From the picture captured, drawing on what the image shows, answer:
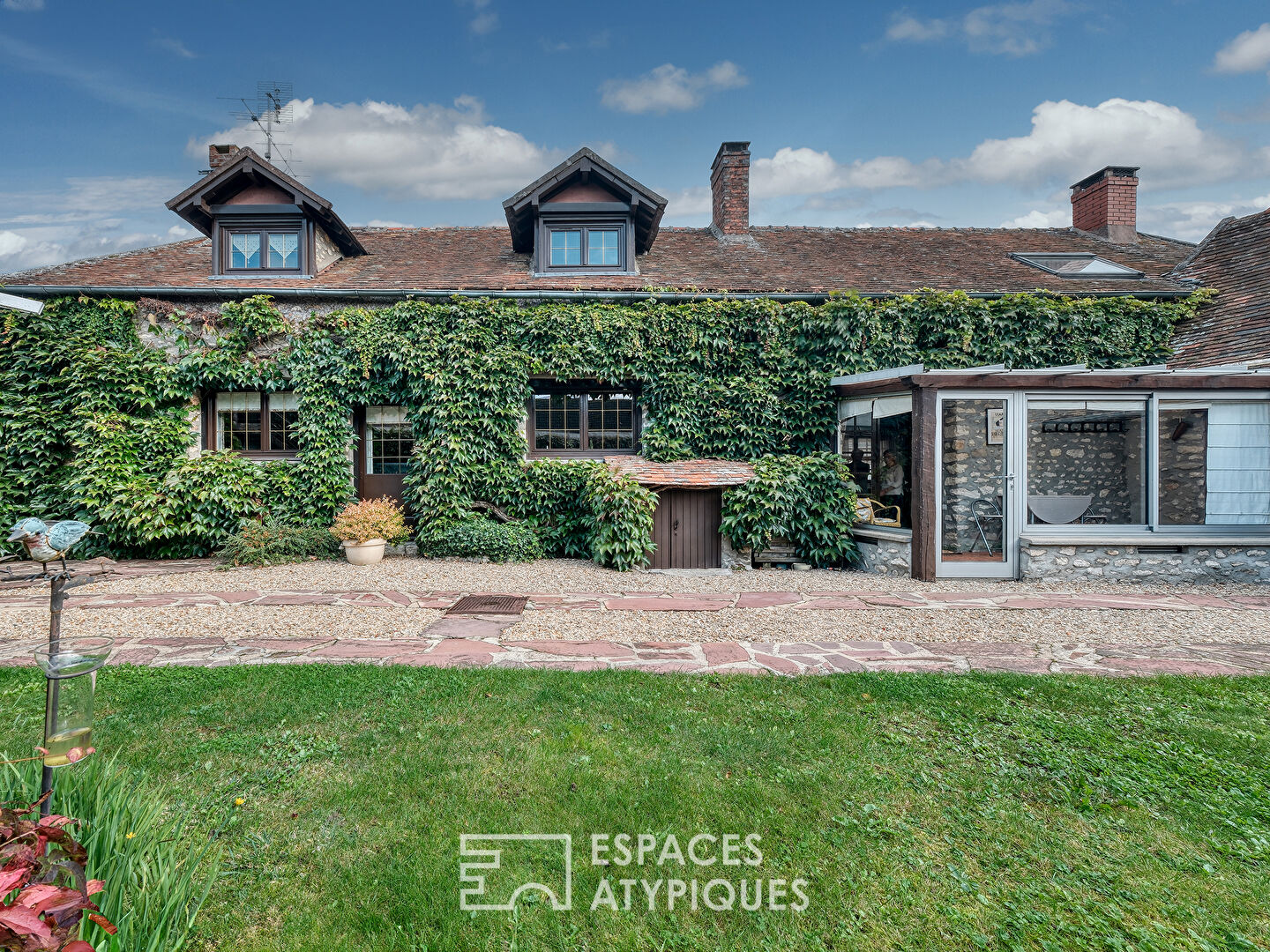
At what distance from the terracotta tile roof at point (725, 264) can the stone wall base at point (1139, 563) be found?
518cm

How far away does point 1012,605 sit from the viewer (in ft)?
21.2

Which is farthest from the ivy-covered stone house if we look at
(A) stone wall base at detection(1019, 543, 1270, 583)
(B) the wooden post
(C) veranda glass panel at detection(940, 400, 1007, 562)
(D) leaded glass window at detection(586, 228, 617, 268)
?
(B) the wooden post

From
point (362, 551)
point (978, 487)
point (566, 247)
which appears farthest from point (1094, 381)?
point (362, 551)

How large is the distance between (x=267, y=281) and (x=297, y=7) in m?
4.40

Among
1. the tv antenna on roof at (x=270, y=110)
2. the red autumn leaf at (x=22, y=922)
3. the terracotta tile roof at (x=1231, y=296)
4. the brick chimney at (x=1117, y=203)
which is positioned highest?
the tv antenna on roof at (x=270, y=110)

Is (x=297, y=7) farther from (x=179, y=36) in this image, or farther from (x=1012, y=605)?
(x=1012, y=605)

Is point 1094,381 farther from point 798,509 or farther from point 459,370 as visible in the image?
point 459,370

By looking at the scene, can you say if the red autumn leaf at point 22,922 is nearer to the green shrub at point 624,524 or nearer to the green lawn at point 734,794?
the green lawn at point 734,794

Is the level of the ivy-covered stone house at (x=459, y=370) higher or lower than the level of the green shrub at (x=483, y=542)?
higher

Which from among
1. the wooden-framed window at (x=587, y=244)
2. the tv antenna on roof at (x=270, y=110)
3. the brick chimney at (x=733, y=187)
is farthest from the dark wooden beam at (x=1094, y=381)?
the tv antenna on roof at (x=270, y=110)

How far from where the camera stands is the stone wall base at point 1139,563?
7.96 m

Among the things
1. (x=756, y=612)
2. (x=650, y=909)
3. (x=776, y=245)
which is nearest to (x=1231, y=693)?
(x=756, y=612)

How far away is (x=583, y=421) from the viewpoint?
1066cm

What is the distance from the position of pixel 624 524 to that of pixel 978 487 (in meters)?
5.94
